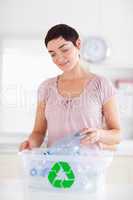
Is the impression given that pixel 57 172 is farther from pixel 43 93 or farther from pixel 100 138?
pixel 43 93

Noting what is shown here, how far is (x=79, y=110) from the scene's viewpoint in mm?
1265

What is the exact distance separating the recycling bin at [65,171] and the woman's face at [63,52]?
1.03 feet

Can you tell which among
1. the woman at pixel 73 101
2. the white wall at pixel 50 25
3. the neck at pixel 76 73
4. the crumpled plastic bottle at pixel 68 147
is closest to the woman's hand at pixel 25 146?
the woman at pixel 73 101

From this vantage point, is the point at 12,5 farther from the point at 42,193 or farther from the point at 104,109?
the point at 42,193

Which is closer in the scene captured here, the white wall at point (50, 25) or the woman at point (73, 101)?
the woman at point (73, 101)

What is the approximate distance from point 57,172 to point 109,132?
21 cm

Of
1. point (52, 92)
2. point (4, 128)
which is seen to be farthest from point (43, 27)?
point (52, 92)

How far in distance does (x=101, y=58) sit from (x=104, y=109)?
6.14ft

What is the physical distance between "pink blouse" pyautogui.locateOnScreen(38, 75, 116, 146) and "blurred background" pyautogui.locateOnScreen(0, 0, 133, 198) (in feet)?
5.74

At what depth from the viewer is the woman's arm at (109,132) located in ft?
3.68

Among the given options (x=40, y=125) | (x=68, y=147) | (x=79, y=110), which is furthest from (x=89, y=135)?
(x=40, y=125)

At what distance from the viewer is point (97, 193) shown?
42.9 inches

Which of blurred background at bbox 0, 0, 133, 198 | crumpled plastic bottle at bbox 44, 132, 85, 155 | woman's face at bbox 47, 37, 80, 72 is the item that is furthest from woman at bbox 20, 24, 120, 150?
blurred background at bbox 0, 0, 133, 198

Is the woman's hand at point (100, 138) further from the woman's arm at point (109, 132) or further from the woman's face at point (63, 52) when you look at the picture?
the woman's face at point (63, 52)
